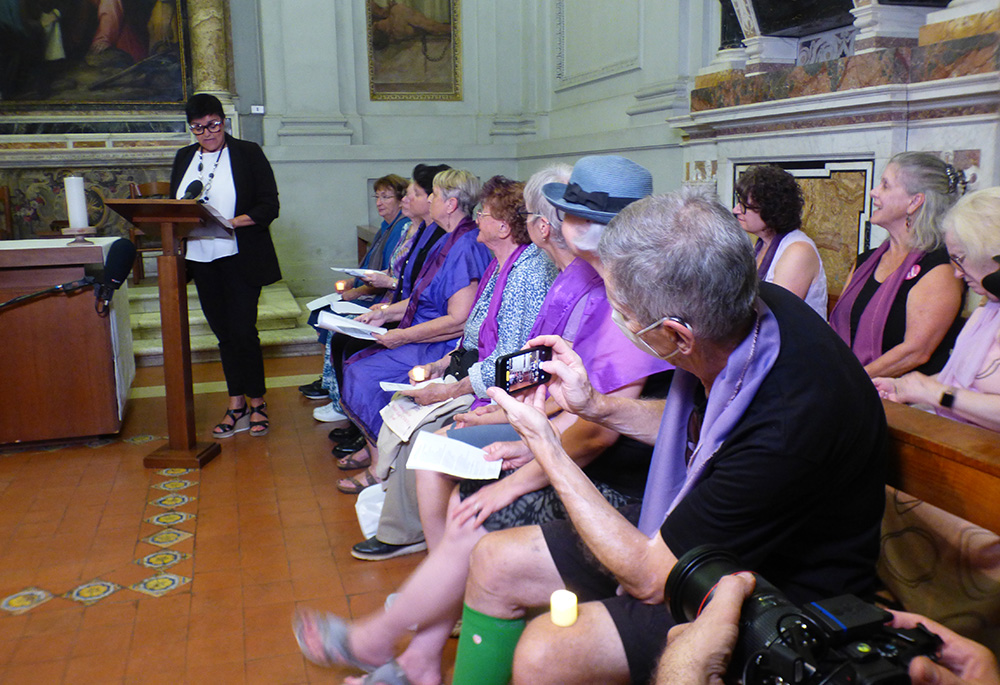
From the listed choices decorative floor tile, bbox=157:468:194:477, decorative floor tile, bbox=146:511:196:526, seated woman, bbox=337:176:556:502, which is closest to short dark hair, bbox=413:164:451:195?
seated woman, bbox=337:176:556:502

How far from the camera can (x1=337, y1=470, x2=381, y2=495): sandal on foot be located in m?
3.65

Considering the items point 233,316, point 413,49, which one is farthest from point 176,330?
point 413,49

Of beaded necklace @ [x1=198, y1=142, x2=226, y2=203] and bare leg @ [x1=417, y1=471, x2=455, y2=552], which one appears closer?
bare leg @ [x1=417, y1=471, x2=455, y2=552]

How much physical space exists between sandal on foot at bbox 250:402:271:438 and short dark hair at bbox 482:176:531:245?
2118mm

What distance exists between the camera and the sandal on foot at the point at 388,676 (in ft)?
7.14

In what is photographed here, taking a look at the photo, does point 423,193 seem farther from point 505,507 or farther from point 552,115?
point 552,115

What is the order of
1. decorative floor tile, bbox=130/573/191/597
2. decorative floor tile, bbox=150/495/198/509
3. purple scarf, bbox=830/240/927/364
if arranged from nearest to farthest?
purple scarf, bbox=830/240/927/364 → decorative floor tile, bbox=130/573/191/597 → decorative floor tile, bbox=150/495/198/509

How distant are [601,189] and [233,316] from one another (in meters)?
2.67

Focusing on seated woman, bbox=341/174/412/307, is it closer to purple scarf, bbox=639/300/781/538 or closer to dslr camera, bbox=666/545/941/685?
purple scarf, bbox=639/300/781/538

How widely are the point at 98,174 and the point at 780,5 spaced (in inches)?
250

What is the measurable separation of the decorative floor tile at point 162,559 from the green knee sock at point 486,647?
1.55m

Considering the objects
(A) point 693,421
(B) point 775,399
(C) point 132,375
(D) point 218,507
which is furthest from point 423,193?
(B) point 775,399

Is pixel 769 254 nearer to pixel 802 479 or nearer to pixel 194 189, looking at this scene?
pixel 802 479

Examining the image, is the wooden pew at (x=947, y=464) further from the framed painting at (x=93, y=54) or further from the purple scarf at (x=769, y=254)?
the framed painting at (x=93, y=54)
